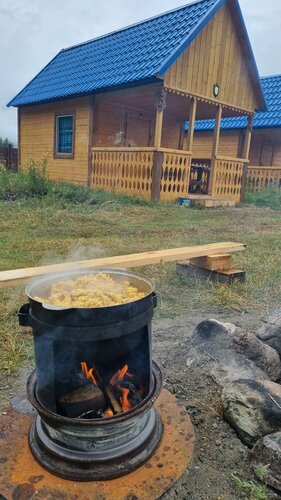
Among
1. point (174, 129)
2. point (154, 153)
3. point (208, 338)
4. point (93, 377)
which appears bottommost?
point (208, 338)

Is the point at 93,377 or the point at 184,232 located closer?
the point at 93,377

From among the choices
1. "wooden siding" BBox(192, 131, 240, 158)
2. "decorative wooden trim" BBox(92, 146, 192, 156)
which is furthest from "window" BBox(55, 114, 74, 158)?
"wooden siding" BBox(192, 131, 240, 158)

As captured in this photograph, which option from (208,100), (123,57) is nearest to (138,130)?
(123,57)

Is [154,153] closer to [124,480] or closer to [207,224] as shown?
[207,224]

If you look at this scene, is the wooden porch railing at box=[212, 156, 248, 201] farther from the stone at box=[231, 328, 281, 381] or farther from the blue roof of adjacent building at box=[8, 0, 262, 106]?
the stone at box=[231, 328, 281, 381]

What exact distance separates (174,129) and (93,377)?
52.8 feet

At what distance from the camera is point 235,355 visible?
8.51ft

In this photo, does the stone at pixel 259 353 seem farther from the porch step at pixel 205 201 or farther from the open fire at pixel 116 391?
the porch step at pixel 205 201

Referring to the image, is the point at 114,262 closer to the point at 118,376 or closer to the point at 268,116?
the point at 118,376

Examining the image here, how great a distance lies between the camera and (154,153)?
1073cm

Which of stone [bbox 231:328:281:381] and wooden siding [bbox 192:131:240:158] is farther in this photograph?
wooden siding [bbox 192:131:240:158]

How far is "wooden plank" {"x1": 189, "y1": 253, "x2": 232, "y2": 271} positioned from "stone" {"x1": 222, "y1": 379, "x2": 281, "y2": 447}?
229 centimetres

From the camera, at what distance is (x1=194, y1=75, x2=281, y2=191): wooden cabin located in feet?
55.4

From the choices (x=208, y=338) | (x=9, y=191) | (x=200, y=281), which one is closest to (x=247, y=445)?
(x=208, y=338)
